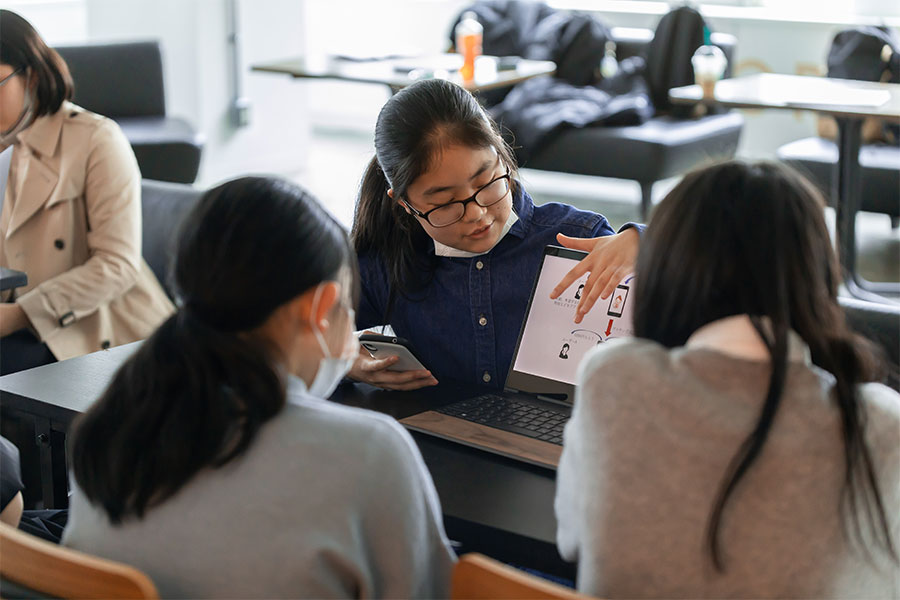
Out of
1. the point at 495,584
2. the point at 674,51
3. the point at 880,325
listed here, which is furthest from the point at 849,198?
the point at 495,584

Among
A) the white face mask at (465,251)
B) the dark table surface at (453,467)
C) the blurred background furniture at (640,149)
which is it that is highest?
the white face mask at (465,251)

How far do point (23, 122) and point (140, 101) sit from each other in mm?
2770

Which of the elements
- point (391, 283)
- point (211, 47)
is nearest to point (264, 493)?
point (391, 283)

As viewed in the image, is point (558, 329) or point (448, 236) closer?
point (558, 329)

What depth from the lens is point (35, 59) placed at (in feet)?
7.36

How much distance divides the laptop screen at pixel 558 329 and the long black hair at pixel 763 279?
1.64 feet

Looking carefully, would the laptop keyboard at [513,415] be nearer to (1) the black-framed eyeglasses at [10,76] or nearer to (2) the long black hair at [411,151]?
(2) the long black hair at [411,151]

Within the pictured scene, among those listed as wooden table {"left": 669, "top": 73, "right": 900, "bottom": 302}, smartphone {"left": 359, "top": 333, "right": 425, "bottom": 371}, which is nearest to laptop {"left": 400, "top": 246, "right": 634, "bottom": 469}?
smartphone {"left": 359, "top": 333, "right": 425, "bottom": 371}

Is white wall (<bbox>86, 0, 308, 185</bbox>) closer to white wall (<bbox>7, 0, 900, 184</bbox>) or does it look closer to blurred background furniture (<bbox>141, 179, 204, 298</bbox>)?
white wall (<bbox>7, 0, 900, 184</bbox>)

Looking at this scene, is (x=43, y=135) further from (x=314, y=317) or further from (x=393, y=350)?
(x=314, y=317)

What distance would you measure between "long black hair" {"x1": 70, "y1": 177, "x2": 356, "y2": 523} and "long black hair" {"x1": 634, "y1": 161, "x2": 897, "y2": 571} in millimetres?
339

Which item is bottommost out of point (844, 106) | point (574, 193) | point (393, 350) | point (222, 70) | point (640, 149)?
point (574, 193)

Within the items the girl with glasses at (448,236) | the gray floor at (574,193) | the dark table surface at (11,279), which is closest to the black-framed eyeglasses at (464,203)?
the girl with glasses at (448,236)

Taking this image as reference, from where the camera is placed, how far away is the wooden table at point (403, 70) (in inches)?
173
